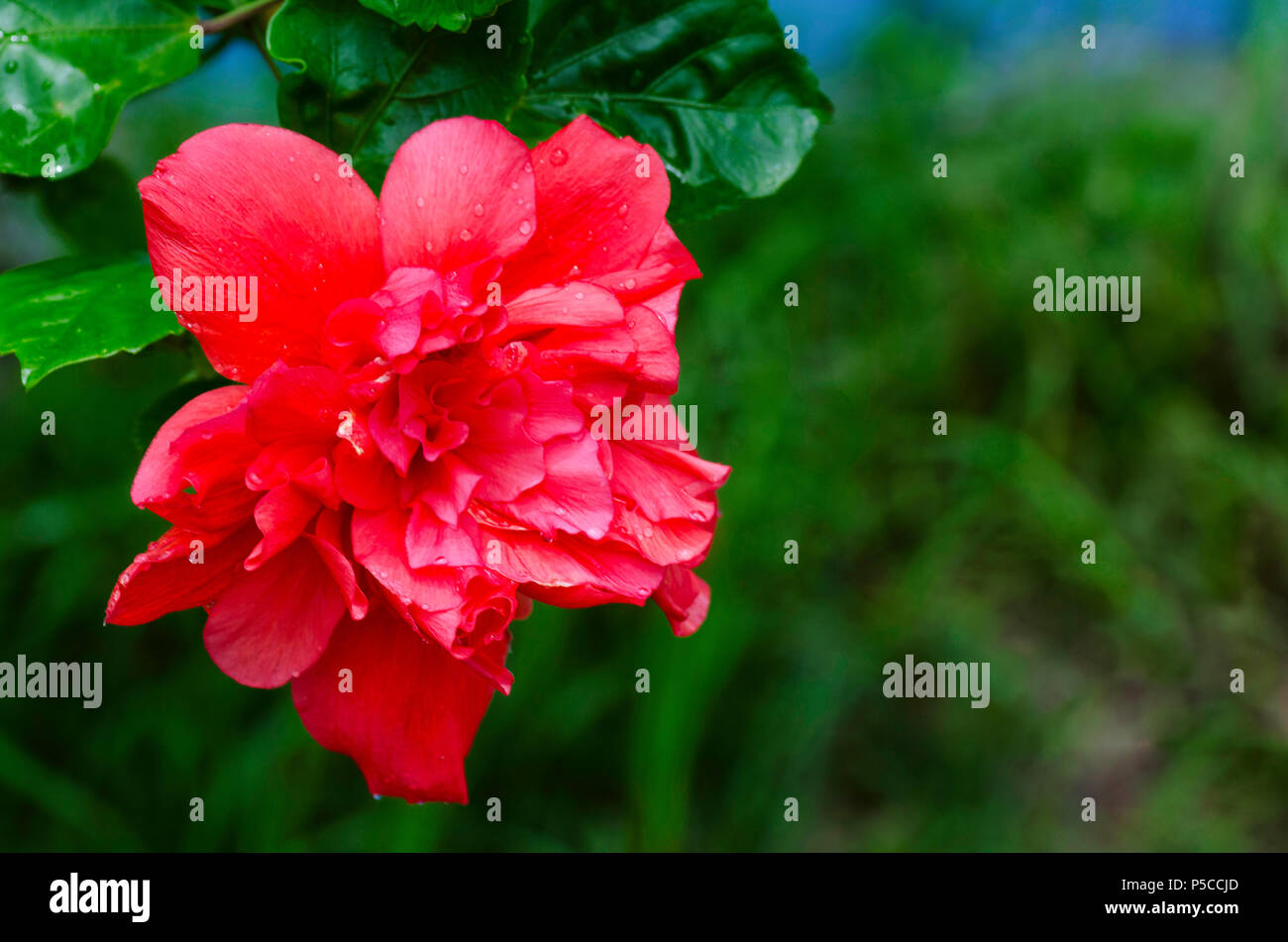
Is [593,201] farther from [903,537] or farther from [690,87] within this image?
[903,537]

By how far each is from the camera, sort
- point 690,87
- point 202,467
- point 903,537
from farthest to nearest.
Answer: point 903,537
point 690,87
point 202,467

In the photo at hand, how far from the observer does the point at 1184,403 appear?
208cm

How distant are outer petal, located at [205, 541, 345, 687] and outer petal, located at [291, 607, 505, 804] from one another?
2 cm

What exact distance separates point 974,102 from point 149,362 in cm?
165

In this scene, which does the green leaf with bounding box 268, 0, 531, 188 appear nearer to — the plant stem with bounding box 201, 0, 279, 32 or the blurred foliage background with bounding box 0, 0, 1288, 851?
the plant stem with bounding box 201, 0, 279, 32

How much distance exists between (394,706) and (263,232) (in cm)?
19

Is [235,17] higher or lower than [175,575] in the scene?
higher

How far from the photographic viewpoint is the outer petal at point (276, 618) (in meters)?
0.43

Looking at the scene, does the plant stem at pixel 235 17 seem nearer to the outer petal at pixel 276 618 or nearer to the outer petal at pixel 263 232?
the outer petal at pixel 263 232

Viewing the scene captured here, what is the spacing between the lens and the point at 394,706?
46cm

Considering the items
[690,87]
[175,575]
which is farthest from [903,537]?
[175,575]

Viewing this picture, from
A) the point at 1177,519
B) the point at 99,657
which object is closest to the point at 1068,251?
the point at 1177,519

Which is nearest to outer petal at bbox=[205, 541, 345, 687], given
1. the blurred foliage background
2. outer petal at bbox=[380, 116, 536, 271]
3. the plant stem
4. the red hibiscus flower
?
the red hibiscus flower

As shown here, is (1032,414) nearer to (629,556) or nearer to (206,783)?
(206,783)
